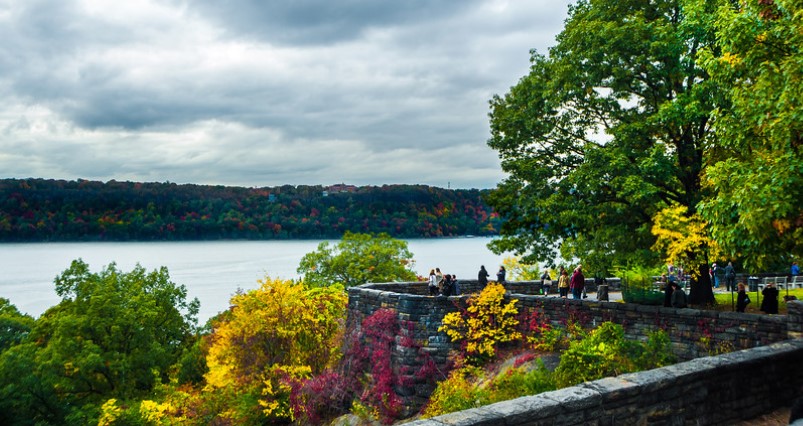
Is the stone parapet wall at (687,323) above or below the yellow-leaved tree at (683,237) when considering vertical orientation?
below

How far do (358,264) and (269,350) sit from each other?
2566 centimetres

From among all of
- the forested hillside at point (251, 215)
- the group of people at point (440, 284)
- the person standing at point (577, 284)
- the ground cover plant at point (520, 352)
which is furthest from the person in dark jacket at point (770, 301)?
the forested hillside at point (251, 215)

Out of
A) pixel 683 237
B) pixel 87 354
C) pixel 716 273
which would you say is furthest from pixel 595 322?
pixel 87 354

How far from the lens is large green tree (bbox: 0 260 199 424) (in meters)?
28.2

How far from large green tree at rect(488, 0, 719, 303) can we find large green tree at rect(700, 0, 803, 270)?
357cm

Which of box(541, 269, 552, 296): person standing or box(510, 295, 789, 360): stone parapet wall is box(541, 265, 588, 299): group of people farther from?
box(510, 295, 789, 360): stone parapet wall

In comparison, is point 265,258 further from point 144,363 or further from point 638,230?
point 638,230

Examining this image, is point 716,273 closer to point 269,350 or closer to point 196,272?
point 269,350

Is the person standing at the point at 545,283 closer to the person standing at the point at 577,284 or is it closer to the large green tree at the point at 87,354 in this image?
the person standing at the point at 577,284

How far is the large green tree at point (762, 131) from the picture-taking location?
10016 mm

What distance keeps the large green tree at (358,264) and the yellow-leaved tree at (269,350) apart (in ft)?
78.8

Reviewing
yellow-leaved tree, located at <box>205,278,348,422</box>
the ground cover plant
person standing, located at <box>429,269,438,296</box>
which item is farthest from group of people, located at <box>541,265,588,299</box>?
yellow-leaved tree, located at <box>205,278,348,422</box>

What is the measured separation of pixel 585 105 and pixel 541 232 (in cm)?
445

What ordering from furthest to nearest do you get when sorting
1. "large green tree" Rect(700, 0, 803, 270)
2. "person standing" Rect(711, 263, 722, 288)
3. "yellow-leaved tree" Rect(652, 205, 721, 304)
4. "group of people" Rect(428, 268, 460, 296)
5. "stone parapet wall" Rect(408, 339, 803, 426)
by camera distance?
"person standing" Rect(711, 263, 722, 288) → "group of people" Rect(428, 268, 460, 296) → "yellow-leaved tree" Rect(652, 205, 721, 304) → "large green tree" Rect(700, 0, 803, 270) → "stone parapet wall" Rect(408, 339, 803, 426)
